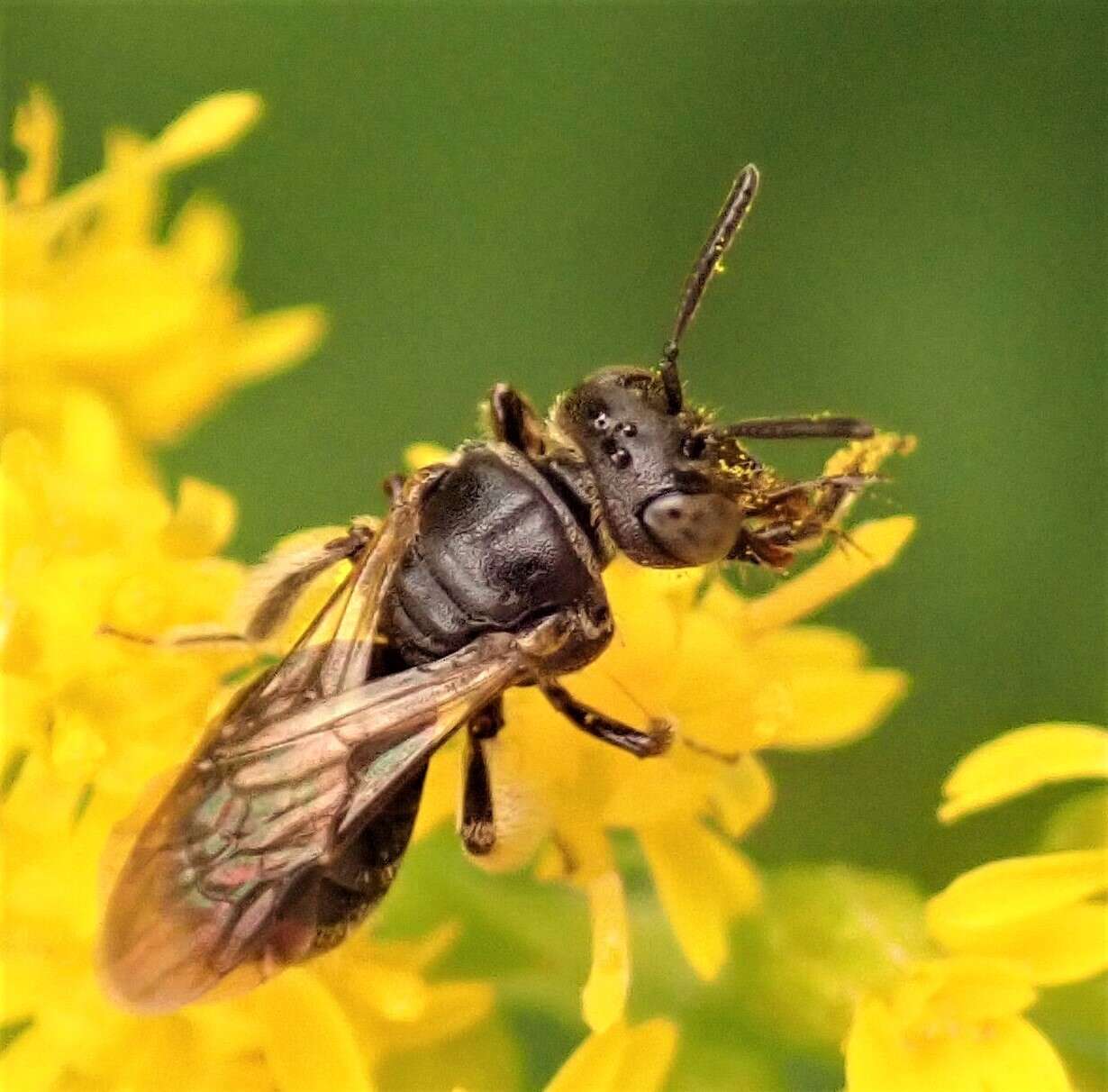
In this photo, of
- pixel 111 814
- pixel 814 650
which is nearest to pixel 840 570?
pixel 814 650

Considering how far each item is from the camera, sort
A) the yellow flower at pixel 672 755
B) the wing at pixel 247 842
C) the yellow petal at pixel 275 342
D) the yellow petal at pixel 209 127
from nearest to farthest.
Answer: the wing at pixel 247 842 < the yellow flower at pixel 672 755 < the yellow petal at pixel 209 127 < the yellow petal at pixel 275 342

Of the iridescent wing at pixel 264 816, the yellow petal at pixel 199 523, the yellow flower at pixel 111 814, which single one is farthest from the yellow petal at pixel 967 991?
the yellow petal at pixel 199 523

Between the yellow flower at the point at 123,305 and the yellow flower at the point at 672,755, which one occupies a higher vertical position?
the yellow flower at the point at 123,305

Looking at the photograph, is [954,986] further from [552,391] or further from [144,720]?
[552,391]

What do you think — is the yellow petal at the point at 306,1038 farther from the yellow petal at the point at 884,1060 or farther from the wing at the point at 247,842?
the yellow petal at the point at 884,1060

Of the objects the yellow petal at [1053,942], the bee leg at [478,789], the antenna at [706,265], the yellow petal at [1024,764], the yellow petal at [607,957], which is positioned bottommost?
the yellow petal at [1053,942]

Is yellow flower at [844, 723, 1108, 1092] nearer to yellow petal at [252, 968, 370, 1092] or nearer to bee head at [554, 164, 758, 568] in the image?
bee head at [554, 164, 758, 568]

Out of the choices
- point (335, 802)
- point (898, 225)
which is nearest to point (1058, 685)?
point (898, 225)

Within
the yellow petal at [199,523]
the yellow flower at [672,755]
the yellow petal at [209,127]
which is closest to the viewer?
the yellow flower at [672,755]
